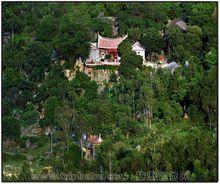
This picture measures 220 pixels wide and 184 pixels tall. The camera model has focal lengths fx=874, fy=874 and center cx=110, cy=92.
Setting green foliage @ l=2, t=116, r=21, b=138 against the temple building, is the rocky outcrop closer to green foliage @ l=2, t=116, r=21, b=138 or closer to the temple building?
the temple building

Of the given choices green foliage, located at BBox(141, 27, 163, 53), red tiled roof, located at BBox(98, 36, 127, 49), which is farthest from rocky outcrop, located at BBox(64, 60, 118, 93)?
green foliage, located at BBox(141, 27, 163, 53)

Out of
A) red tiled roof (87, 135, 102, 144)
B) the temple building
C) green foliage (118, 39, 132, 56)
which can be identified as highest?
green foliage (118, 39, 132, 56)

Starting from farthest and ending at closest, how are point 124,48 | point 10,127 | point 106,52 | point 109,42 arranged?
point 109,42 < point 106,52 < point 124,48 < point 10,127

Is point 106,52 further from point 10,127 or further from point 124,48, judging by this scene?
point 10,127

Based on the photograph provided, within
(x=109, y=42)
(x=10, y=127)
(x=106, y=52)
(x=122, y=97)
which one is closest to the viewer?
(x=10, y=127)

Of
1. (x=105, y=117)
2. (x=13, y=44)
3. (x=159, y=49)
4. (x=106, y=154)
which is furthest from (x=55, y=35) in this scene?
(x=106, y=154)

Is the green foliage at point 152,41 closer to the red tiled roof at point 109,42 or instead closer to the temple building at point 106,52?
the temple building at point 106,52

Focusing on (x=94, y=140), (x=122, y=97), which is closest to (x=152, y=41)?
(x=122, y=97)

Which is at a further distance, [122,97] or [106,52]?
[106,52]
